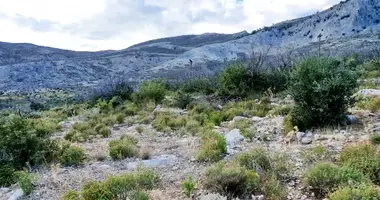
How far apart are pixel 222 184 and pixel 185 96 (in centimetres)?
1459

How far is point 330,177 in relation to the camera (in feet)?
21.3

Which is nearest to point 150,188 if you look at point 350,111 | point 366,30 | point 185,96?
point 350,111

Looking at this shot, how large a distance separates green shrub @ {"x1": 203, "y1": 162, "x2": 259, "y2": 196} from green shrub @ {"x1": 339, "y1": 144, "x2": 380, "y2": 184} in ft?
5.23

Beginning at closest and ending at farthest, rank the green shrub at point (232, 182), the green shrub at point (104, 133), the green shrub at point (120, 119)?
the green shrub at point (232, 182)
the green shrub at point (104, 133)
the green shrub at point (120, 119)

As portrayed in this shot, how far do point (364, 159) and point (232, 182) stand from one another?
2208 millimetres

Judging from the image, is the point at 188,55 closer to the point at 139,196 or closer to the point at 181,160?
the point at 181,160

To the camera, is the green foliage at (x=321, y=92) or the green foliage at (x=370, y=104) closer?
the green foliage at (x=321, y=92)

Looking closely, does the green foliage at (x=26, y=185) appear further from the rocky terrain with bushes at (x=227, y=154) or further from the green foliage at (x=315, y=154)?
the green foliage at (x=315, y=154)

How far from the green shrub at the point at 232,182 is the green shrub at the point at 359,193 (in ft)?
4.76

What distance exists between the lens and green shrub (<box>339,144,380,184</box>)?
664 centimetres

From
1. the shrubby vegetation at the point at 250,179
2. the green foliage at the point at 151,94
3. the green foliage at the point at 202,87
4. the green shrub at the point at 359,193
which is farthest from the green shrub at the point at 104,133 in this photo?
the green foliage at the point at 202,87

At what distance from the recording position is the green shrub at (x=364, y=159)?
6.64 metres

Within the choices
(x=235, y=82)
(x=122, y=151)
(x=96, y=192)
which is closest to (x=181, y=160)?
(x=122, y=151)

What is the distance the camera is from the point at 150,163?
9344 millimetres
